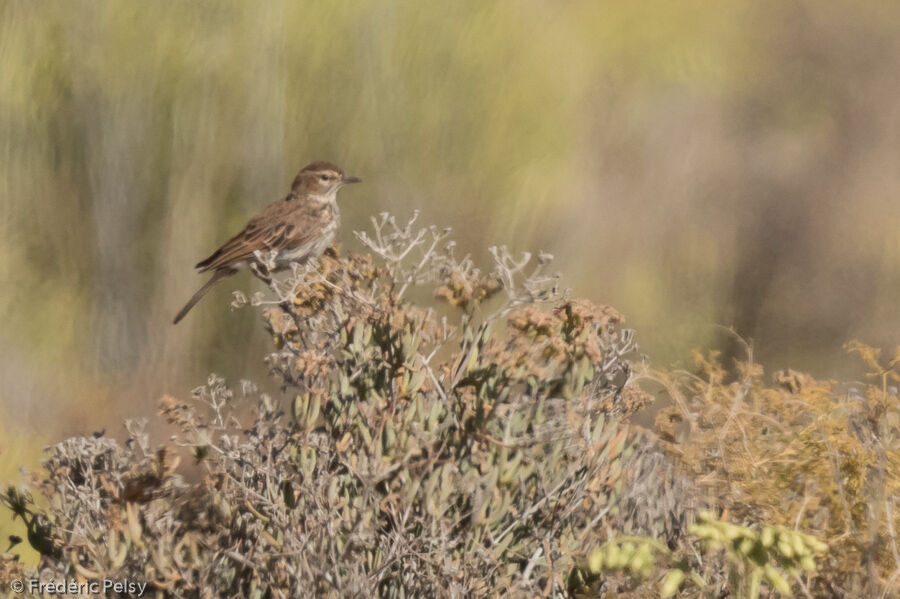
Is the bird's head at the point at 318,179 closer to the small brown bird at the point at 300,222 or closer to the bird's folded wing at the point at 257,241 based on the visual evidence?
the small brown bird at the point at 300,222

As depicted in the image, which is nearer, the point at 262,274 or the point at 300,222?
the point at 262,274

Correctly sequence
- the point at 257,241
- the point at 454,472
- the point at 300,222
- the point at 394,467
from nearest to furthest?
the point at 394,467, the point at 454,472, the point at 257,241, the point at 300,222

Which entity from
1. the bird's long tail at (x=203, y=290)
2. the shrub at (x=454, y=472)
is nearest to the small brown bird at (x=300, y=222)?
the bird's long tail at (x=203, y=290)

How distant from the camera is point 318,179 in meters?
4.96

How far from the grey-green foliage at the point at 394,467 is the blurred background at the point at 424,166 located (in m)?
1.37

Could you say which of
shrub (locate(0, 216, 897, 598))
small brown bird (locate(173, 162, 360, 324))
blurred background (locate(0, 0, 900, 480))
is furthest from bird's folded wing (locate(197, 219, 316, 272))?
shrub (locate(0, 216, 897, 598))

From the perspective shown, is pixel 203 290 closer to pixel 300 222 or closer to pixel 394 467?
pixel 300 222

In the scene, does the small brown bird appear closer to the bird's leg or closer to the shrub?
the bird's leg

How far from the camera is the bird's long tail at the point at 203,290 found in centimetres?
487

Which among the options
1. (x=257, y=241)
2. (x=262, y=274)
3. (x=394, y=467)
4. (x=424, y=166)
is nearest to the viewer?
(x=394, y=467)

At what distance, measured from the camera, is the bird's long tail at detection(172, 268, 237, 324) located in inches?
192

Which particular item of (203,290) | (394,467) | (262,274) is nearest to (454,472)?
(394,467)

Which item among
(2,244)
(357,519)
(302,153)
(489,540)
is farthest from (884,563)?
(2,244)

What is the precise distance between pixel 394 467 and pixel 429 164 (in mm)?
2296
